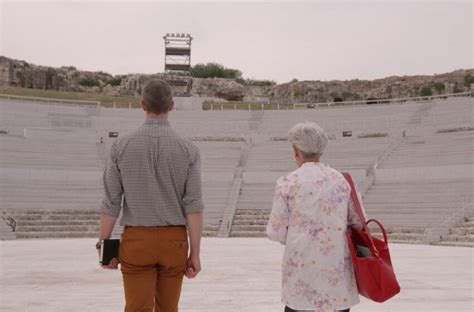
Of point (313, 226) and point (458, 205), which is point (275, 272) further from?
point (458, 205)

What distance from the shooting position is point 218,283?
749 cm

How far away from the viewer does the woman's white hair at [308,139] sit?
278cm

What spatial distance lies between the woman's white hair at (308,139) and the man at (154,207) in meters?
0.51

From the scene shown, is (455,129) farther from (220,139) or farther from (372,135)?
(220,139)

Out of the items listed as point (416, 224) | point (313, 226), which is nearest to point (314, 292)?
point (313, 226)

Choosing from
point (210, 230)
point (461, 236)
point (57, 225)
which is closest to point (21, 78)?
point (57, 225)

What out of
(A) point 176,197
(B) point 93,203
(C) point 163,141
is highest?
(C) point 163,141

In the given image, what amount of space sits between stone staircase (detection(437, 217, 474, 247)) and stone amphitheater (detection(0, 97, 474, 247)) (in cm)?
3

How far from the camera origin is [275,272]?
28.7ft

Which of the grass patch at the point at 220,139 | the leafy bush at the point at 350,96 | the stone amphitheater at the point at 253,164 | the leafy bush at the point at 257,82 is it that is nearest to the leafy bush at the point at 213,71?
the leafy bush at the point at 257,82

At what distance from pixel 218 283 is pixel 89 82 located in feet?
192

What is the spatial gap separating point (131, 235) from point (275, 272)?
6234 millimetres

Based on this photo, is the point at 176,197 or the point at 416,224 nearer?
the point at 176,197

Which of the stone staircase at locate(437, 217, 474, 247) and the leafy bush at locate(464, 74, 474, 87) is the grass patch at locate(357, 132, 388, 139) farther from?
the leafy bush at locate(464, 74, 474, 87)
